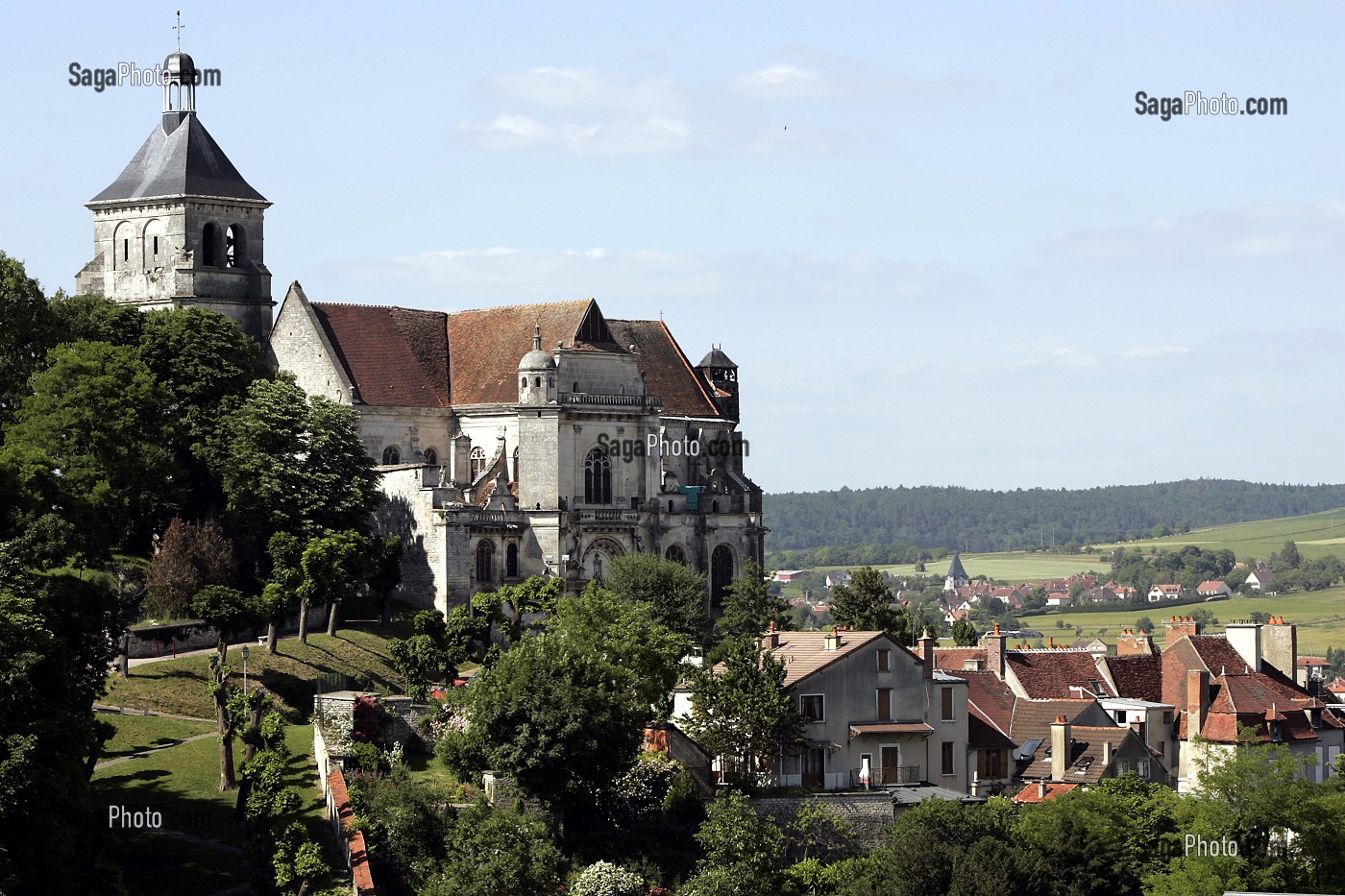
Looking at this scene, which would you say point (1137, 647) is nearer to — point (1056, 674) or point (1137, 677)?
point (1137, 677)

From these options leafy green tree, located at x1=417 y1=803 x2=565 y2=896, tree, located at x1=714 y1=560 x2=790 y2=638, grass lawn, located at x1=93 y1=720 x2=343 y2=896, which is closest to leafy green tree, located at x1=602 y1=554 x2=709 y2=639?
tree, located at x1=714 y1=560 x2=790 y2=638

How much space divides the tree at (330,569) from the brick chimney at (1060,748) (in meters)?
26.0

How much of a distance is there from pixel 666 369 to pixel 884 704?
140ft

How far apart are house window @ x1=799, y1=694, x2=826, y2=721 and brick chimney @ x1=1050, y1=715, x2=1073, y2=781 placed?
866 centimetres

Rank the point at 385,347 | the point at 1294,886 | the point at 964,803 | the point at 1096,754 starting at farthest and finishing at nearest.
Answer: the point at 385,347
the point at 1096,754
the point at 964,803
the point at 1294,886

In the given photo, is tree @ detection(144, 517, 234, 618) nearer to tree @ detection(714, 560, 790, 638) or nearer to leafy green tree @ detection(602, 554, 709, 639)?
leafy green tree @ detection(602, 554, 709, 639)

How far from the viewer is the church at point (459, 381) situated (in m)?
101

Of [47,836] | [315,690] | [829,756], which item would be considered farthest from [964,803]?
[47,836]

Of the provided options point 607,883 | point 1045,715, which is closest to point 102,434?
point 607,883

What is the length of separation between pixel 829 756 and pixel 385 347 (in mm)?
40983

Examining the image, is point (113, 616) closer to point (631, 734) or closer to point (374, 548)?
point (631, 734)

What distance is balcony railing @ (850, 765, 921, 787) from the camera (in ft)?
235

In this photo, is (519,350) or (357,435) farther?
(519,350)

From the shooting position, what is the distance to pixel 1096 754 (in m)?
75.3
